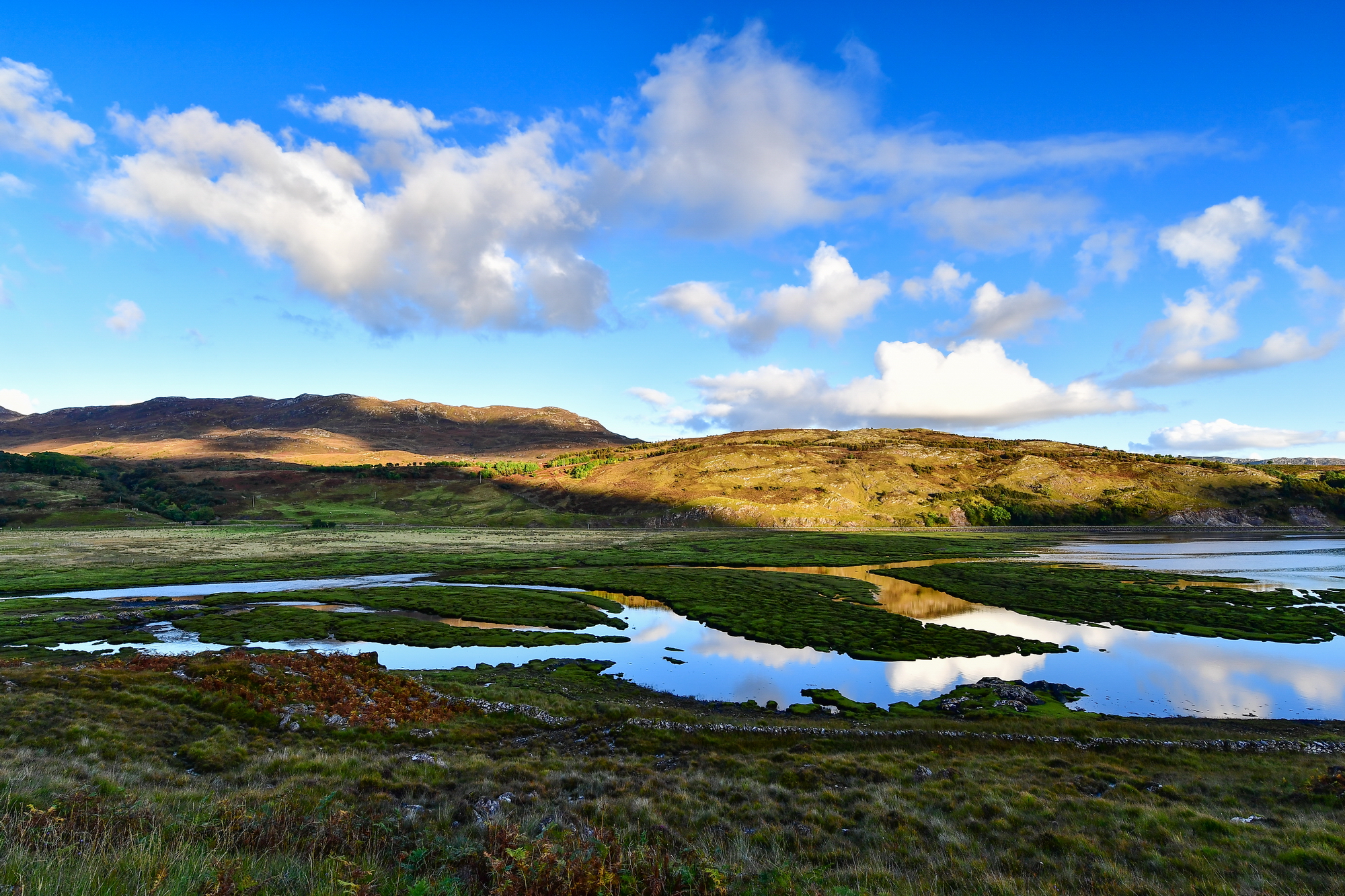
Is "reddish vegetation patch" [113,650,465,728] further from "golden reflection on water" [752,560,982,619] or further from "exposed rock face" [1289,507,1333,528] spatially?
"exposed rock face" [1289,507,1333,528]

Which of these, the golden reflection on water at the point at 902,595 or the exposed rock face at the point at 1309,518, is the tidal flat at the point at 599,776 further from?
the exposed rock face at the point at 1309,518

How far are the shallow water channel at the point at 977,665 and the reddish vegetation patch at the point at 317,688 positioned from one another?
8.22m

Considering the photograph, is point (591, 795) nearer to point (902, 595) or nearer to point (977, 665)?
point (977, 665)

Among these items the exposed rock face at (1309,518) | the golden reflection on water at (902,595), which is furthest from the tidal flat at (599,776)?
the exposed rock face at (1309,518)

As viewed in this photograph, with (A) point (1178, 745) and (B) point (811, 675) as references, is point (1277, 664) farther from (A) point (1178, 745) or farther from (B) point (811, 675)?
(B) point (811, 675)

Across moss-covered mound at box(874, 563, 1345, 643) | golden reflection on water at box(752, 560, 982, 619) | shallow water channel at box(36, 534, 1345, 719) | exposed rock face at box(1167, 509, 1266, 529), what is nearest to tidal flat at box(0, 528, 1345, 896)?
shallow water channel at box(36, 534, 1345, 719)

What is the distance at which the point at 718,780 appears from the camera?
1702 cm

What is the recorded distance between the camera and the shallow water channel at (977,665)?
29594 mm

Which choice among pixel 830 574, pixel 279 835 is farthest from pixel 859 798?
pixel 830 574

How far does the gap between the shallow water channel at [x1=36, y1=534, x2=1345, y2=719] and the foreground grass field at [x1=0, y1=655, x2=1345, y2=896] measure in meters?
3.96

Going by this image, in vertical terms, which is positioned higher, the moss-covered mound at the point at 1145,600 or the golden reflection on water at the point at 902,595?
the moss-covered mound at the point at 1145,600

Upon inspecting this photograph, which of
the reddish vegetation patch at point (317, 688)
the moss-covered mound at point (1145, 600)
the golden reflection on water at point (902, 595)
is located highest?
the reddish vegetation patch at point (317, 688)

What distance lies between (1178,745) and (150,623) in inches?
2565

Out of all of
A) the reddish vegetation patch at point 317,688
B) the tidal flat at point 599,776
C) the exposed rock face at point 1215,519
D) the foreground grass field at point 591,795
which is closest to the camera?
the foreground grass field at point 591,795
